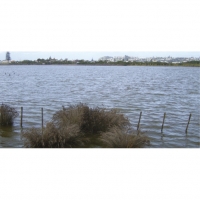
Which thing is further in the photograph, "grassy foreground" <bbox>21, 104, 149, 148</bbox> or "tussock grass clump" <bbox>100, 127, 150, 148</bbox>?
"grassy foreground" <bbox>21, 104, 149, 148</bbox>

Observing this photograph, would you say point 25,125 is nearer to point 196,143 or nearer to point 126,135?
point 126,135

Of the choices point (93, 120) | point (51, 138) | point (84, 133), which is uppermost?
point (93, 120)

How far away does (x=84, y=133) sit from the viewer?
13273 millimetres

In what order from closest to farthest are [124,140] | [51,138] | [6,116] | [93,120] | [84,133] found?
[124,140] → [51,138] → [84,133] → [93,120] → [6,116]

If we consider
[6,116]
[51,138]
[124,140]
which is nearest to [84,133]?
[51,138]

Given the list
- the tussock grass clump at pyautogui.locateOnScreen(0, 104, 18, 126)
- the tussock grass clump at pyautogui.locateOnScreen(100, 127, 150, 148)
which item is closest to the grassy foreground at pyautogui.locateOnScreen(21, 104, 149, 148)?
the tussock grass clump at pyautogui.locateOnScreen(100, 127, 150, 148)

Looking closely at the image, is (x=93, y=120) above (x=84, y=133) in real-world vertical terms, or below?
above

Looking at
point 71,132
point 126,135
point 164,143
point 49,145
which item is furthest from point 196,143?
point 49,145

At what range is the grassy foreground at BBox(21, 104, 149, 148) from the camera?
1101cm

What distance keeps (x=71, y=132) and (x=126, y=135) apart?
6.90 ft

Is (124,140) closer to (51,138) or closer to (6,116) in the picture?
(51,138)

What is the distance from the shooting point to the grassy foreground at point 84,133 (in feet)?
36.1

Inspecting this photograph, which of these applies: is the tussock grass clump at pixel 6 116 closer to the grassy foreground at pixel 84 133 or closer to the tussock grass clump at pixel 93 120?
the grassy foreground at pixel 84 133

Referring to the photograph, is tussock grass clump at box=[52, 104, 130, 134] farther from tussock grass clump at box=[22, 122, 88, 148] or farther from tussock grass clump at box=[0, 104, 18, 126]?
tussock grass clump at box=[0, 104, 18, 126]
